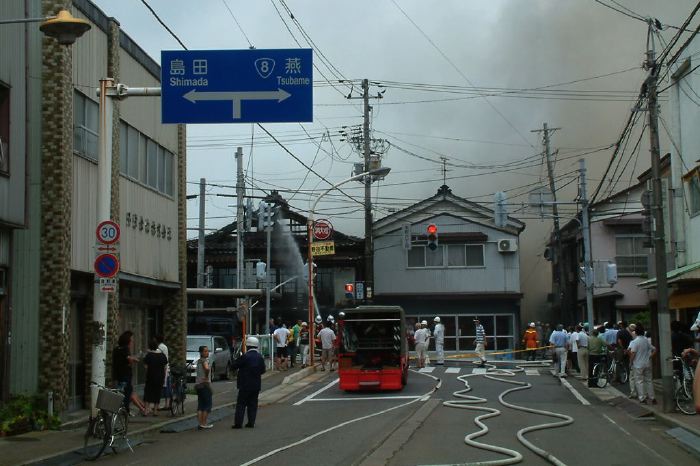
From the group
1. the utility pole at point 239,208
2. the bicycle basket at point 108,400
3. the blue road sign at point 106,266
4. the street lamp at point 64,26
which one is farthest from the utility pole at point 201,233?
the street lamp at point 64,26

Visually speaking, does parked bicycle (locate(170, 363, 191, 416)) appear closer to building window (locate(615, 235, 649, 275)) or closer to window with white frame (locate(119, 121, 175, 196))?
window with white frame (locate(119, 121, 175, 196))

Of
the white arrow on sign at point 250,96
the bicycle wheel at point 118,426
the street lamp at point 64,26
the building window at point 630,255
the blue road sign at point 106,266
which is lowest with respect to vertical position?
the bicycle wheel at point 118,426

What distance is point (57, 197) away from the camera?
1664 cm

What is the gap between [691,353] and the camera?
17.1m

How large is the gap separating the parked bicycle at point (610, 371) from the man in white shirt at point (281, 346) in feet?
38.6

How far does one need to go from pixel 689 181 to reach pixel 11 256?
59.6ft

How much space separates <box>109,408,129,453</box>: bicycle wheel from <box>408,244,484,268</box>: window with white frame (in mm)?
37227

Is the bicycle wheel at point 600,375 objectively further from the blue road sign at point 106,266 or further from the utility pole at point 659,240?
the blue road sign at point 106,266

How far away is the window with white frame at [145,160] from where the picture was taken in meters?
20.9

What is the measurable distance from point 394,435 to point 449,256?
3676 cm

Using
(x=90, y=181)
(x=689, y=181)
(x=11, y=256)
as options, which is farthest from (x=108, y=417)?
(x=689, y=181)

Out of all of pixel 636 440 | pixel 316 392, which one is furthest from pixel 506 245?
pixel 636 440

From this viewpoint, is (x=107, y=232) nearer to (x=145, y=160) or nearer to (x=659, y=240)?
(x=145, y=160)

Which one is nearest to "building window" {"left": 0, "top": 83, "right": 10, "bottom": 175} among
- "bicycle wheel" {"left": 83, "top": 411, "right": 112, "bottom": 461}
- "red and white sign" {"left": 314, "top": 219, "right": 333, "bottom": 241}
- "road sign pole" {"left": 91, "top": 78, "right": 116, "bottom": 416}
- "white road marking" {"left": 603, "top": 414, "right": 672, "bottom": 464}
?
"road sign pole" {"left": 91, "top": 78, "right": 116, "bottom": 416}
